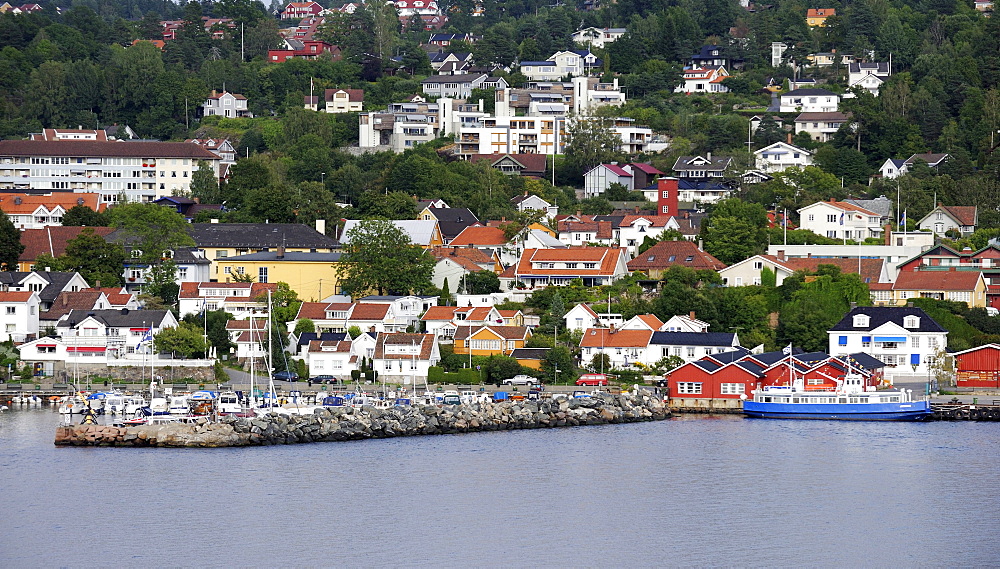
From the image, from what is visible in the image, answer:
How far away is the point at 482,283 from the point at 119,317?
32.3 feet

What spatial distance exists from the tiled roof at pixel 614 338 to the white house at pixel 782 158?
1894 cm

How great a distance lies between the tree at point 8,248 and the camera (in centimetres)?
4378

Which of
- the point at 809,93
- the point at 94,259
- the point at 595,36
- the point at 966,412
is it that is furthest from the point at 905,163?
the point at 94,259

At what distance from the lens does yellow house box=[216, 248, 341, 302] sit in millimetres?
43844

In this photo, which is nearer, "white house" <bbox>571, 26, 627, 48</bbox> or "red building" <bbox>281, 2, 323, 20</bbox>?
"white house" <bbox>571, 26, 627, 48</bbox>

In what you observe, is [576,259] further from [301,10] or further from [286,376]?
[301,10]

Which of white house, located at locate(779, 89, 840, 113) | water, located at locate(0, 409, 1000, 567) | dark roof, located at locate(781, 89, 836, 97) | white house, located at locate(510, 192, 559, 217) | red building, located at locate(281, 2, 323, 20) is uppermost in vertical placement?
red building, located at locate(281, 2, 323, 20)

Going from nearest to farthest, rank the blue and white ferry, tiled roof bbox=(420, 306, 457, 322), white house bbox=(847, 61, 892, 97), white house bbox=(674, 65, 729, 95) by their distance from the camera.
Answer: the blue and white ferry → tiled roof bbox=(420, 306, 457, 322) → white house bbox=(847, 61, 892, 97) → white house bbox=(674, 65, 729, 95)

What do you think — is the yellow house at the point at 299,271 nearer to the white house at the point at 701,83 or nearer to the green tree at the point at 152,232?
the green tree at the point at 152,232

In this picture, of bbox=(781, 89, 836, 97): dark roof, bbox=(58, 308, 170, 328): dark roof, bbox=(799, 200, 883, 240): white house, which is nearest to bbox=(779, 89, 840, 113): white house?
bbox=(781, 89, 836, 97): dark roof

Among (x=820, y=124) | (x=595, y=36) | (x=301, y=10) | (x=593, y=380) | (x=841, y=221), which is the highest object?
(x=301, y=10)

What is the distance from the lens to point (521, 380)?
3712 cm

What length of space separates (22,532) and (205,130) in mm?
42056

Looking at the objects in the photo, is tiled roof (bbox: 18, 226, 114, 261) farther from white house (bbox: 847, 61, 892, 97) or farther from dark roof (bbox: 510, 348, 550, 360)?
white house (bbox: 847, 61, 892, 97)
